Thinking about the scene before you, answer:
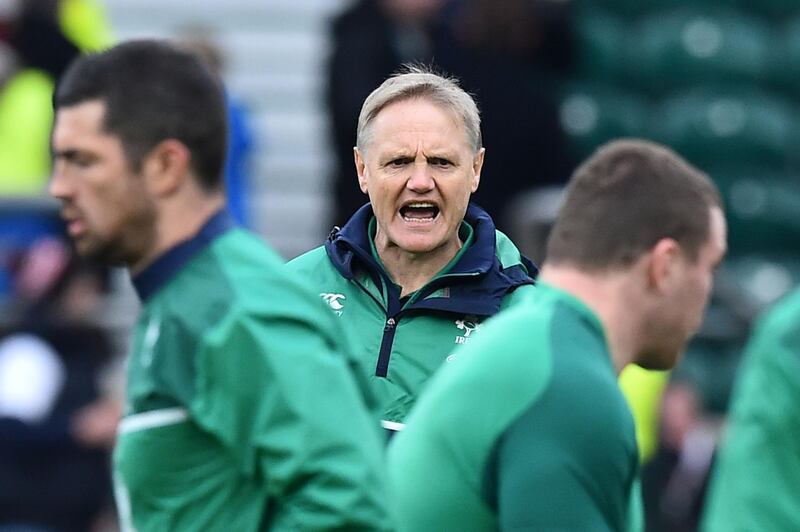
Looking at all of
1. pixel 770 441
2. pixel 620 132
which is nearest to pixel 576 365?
pixel 770 441

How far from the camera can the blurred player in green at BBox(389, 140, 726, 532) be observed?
3.45m

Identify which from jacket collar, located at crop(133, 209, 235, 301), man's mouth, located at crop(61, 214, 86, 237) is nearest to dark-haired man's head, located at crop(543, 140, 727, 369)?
jacket collar, located at crop(133, 209, 235, 301)

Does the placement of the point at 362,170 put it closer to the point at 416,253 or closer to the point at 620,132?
the point at 416,253

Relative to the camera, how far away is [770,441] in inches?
199

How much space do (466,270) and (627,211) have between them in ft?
3.66

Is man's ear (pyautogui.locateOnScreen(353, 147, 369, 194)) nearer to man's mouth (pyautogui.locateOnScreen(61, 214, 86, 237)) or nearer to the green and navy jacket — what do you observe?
the green and navy jacket

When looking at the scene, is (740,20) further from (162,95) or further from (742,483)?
(162,95)

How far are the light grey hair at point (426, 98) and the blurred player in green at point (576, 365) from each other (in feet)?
3.24

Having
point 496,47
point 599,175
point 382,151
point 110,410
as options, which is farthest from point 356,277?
point 496,47

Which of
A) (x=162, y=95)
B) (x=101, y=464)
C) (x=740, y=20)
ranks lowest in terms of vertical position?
(x=101, y=464)

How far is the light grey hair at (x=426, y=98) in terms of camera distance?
4.84 meters

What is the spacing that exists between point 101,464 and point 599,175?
595 cm

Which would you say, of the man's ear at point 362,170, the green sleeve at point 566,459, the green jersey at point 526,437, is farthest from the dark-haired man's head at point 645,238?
the man's ear at point 362,170

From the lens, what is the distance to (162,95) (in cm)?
359
